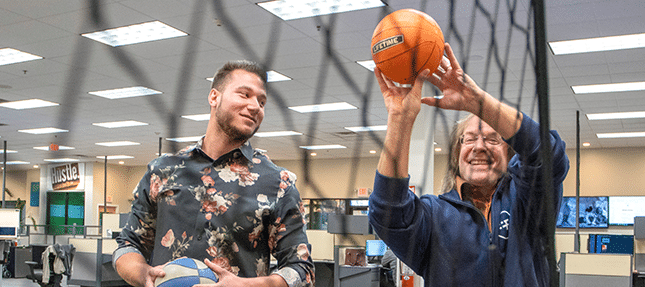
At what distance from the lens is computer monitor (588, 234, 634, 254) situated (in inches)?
294

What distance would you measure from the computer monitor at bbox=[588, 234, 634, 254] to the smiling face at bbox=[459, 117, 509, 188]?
7.26 meters

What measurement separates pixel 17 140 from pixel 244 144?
10.6 meters

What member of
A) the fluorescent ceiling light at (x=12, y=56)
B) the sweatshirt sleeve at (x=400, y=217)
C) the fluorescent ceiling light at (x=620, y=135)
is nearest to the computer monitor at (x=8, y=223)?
the fluorescent ceiling light at (x=12, y=56)

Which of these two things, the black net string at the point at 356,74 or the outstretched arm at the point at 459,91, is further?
the outstretched arm at the point at 459,91

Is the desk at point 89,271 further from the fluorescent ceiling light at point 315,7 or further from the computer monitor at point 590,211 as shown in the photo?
the computer monitor at point 590,211

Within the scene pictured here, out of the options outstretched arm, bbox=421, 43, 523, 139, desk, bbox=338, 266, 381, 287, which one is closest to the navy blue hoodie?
outstretched arm, bbox=421, 43, 523, 139

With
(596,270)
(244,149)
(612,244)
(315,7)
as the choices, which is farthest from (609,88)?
(315,7)

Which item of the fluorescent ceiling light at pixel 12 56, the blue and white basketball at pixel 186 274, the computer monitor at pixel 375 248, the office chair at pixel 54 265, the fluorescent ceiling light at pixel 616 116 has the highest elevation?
the fluorescent ceiling light at pixel 12 56

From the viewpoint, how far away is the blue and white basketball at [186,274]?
3.29ft

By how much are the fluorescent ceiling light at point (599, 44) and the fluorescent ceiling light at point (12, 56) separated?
4595mm

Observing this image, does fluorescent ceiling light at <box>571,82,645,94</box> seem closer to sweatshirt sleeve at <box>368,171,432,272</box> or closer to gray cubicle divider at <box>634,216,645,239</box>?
gray cubicle divider at <box>634,216,645,239</box>

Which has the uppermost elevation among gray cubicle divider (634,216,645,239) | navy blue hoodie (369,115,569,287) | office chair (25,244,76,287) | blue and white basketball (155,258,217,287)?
navy blue hoodie (369,115,569,287)

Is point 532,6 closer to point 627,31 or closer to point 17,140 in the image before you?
point 627,31

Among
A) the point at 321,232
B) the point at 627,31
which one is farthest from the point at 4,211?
the point at 627,31
